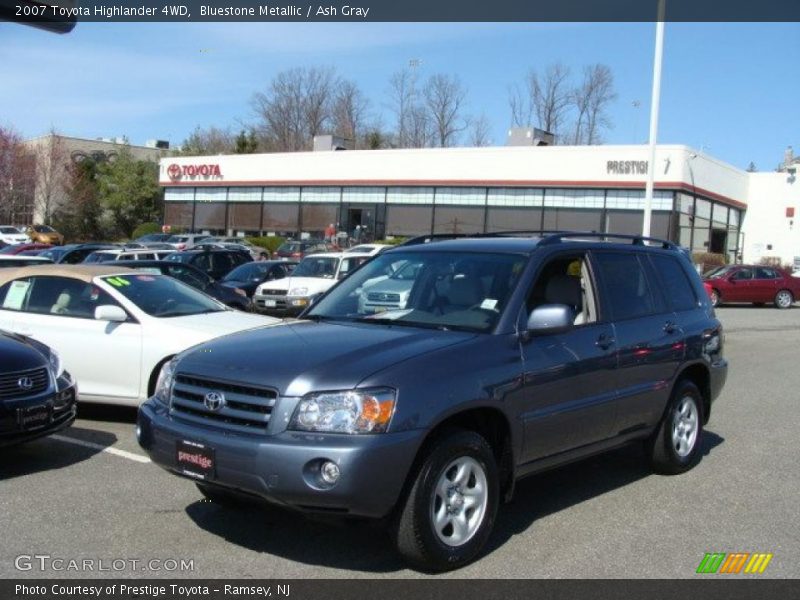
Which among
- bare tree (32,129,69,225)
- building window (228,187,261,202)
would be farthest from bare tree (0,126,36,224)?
building window (228,187,261,202)

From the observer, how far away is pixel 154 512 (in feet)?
18.4

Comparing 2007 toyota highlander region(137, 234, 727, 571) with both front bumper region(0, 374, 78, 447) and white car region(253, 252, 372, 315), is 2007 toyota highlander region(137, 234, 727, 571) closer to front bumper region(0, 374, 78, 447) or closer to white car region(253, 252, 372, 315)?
front bumper region(0, 374, 78, 447)

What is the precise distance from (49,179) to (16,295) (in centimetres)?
5348

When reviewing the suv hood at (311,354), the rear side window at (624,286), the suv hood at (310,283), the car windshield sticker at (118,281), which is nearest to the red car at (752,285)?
the suv hood at (310,283)

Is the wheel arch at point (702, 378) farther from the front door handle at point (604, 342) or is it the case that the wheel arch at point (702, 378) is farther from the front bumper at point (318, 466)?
the front bumper at point (318, 466)

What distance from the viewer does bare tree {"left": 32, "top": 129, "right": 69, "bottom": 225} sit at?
190 ft

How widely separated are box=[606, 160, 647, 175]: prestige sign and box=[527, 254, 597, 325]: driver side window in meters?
34.5

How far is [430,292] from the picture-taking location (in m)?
5.73

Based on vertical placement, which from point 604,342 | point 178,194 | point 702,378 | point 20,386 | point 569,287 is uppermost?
point 178,194

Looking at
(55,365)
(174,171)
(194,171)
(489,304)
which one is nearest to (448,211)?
(194,171)

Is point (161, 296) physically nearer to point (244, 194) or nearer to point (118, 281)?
point (118, 281)

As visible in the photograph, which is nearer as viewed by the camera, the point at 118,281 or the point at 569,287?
the point at 569,287

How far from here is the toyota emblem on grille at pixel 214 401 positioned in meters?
4.70

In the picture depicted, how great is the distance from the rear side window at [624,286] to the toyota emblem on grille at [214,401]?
2912 mm
